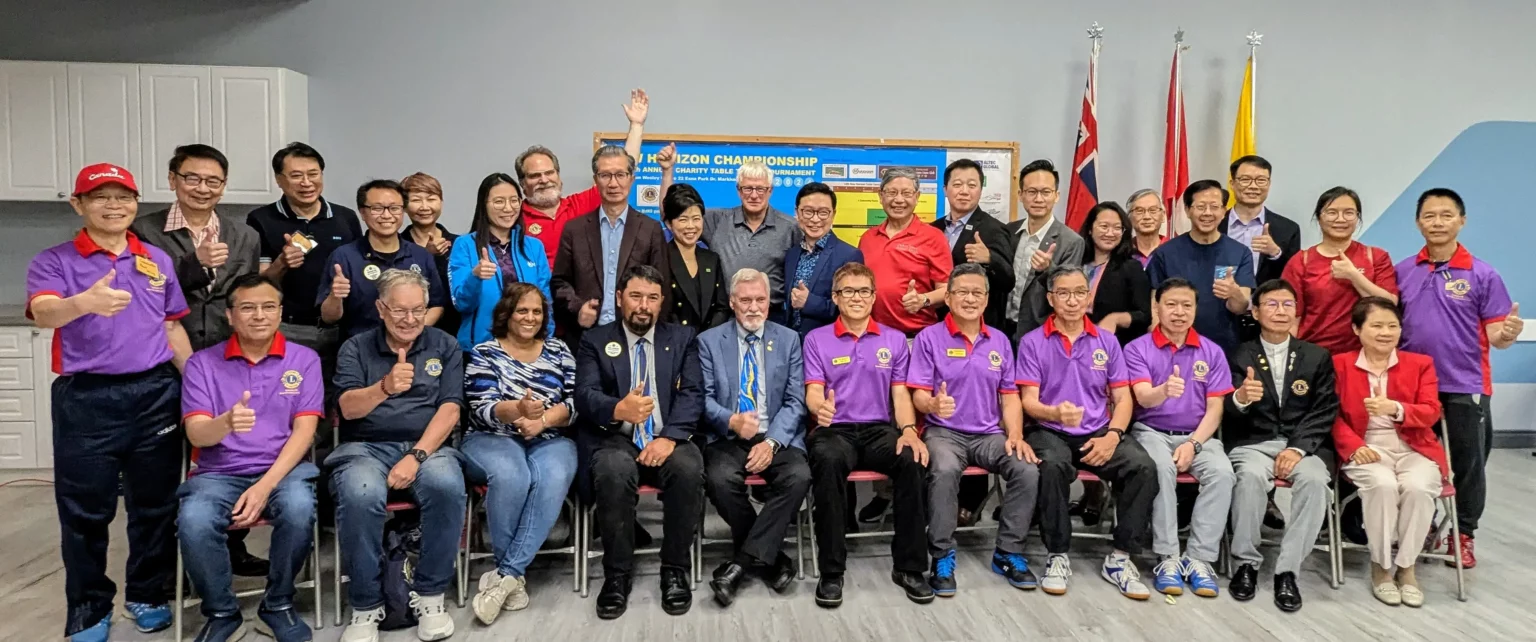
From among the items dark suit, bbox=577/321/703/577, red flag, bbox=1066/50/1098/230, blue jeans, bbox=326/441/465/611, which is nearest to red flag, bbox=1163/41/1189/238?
red flag, bbox=1066/50/1098/230

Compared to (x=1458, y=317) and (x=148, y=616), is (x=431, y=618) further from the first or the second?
(x=1458, y=317)

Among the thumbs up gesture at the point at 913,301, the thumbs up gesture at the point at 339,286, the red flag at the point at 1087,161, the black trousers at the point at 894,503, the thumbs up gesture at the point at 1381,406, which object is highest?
the red flag at the point at 1087,161

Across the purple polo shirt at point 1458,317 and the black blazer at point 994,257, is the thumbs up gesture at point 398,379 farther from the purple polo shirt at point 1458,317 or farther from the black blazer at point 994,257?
the purple polo shirt at point 1458,317

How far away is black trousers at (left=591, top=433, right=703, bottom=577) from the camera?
3170mm

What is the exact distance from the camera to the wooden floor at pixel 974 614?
2.97 meters

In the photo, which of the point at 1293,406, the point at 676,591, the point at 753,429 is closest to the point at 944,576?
the point at 753,429

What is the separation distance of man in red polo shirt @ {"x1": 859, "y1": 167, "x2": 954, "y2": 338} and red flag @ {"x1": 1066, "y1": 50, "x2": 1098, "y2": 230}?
177cm

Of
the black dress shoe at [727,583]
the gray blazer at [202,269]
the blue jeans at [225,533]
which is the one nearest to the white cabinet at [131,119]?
the gray blazer at [202,269]

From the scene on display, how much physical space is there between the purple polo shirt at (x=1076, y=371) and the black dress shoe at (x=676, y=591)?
1.60 m

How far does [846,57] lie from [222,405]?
3920 mm

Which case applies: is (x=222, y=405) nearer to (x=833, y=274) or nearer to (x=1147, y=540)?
(x=833, y=274)

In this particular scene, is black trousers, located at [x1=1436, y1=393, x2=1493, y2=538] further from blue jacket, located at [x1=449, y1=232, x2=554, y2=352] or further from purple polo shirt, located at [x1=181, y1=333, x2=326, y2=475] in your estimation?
purple polo shirt, located at [x1=181, y1=333, x2=326, y2=475]

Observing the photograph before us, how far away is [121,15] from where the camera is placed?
5141 millimetres

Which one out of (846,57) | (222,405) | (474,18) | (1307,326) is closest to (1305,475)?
(1307,326)
